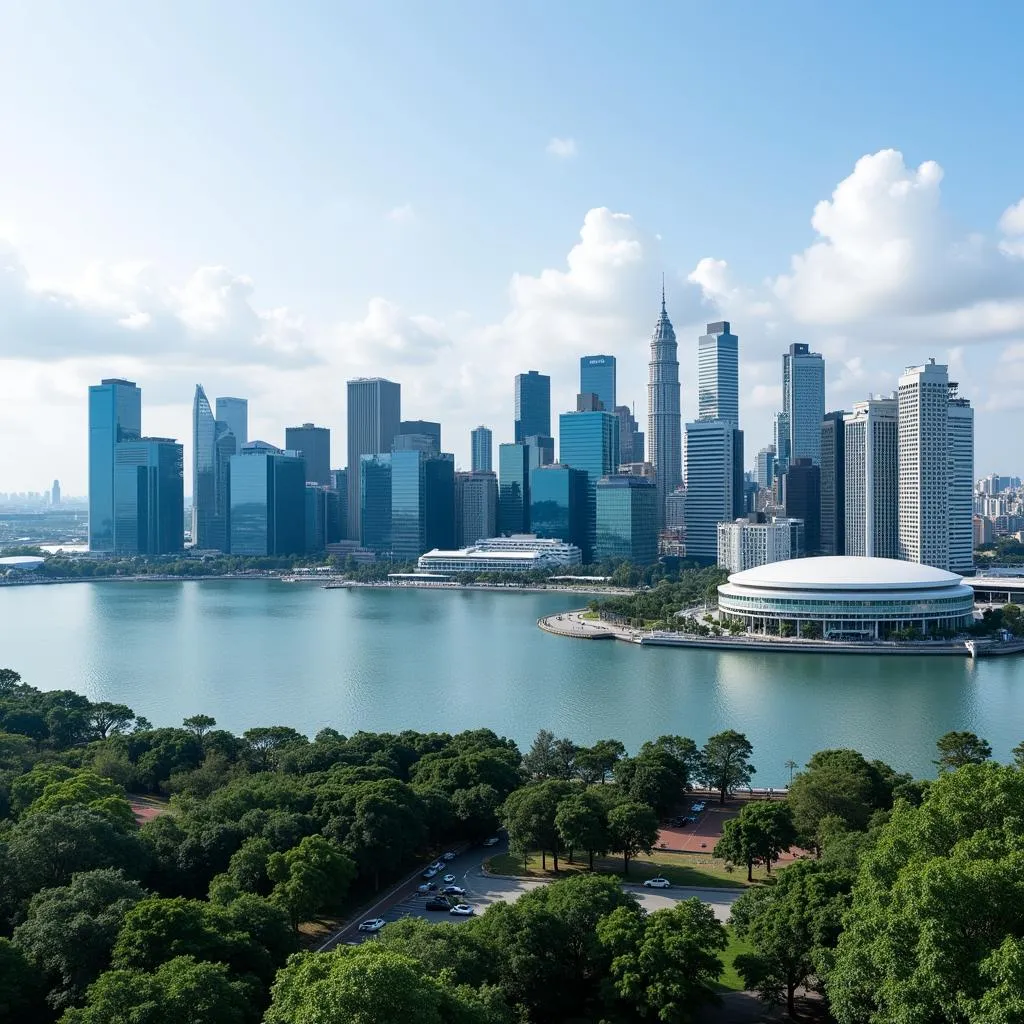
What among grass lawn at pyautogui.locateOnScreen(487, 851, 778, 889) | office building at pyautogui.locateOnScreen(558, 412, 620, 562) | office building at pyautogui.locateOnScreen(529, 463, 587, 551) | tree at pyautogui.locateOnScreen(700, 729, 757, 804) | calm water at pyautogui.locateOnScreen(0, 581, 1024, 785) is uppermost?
office building at pyautogui.locateOnScreen(558, 412, 620, 562)

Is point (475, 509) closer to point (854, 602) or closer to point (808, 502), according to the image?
point (808, 502)

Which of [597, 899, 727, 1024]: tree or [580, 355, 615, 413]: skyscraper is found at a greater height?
[580, 355, 615, 413]: skyscraper

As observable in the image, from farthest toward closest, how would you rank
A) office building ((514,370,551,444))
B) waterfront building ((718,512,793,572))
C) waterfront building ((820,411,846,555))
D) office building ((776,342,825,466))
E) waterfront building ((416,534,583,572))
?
1. office building ((514,370,551,444))
2. office building ((776,342,825,466))
3. waterfront building ((416,534,583,572))
4. waterfront building ((820,411,846,555))
5. waterfront building ((718,512,793,572))

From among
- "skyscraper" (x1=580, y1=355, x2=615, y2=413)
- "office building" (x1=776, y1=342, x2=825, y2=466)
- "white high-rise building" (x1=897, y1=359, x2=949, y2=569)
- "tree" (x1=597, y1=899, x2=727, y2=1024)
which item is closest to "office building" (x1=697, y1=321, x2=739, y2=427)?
"office building" (x1=776, y1=342, x2=825, y2=466)

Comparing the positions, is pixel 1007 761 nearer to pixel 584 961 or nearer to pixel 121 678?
pixel 584 961

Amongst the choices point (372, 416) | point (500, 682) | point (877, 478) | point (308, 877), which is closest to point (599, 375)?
point (372, 416)

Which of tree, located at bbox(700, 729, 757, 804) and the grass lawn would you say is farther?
tree, located at bbox(700, 729, 757, 804)

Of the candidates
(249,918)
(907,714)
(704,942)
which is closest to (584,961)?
Answer: (704,942)

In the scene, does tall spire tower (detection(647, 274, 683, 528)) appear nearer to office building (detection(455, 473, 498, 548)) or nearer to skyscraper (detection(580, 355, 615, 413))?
skyscraper (detection(580, 355, 615, 413))
